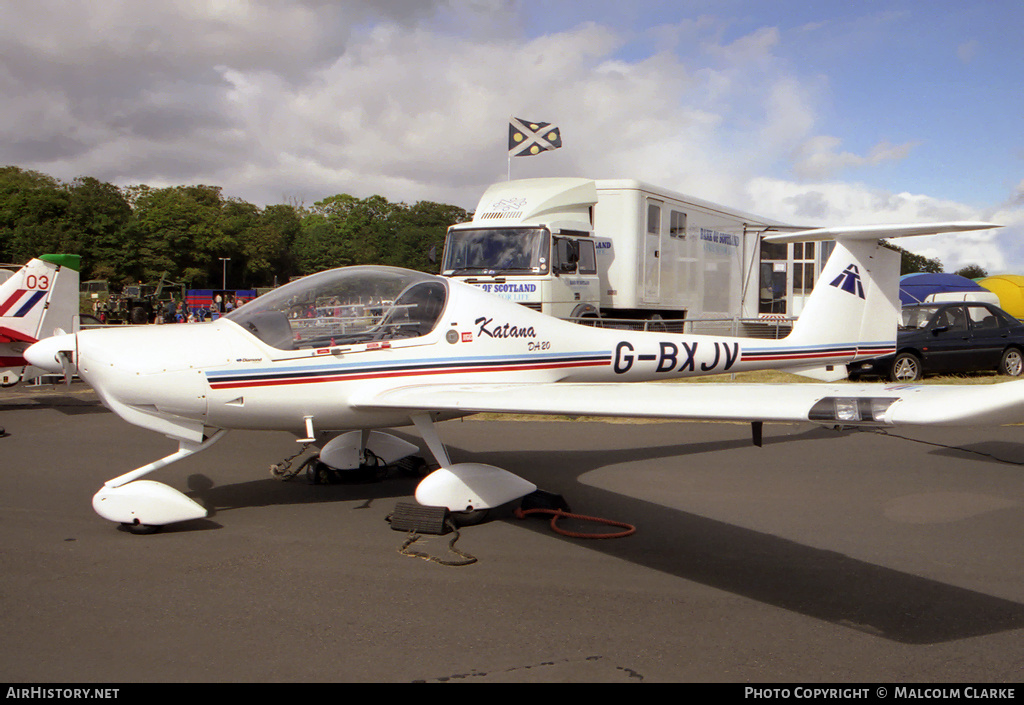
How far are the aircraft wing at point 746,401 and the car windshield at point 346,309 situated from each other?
52 centimetres

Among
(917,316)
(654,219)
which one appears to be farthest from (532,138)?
(917,316)

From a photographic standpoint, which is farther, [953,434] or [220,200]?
[220,200]

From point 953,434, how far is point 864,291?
10.0 feet

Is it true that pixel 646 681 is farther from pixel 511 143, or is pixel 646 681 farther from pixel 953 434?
pixel 511 143

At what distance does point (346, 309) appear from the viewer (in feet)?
19.3

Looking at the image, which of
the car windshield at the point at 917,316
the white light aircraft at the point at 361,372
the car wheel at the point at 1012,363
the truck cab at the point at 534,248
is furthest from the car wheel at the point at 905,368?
the white light aircraft at the point at 361,372

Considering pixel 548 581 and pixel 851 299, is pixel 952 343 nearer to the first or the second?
pixel 851 299

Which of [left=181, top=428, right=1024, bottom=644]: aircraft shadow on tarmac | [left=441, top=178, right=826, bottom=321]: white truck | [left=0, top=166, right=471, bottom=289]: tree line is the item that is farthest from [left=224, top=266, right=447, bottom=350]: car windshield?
[left=0, top=166, right=471, bottom=289]: tree line

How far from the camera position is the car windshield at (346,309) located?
5.66m
